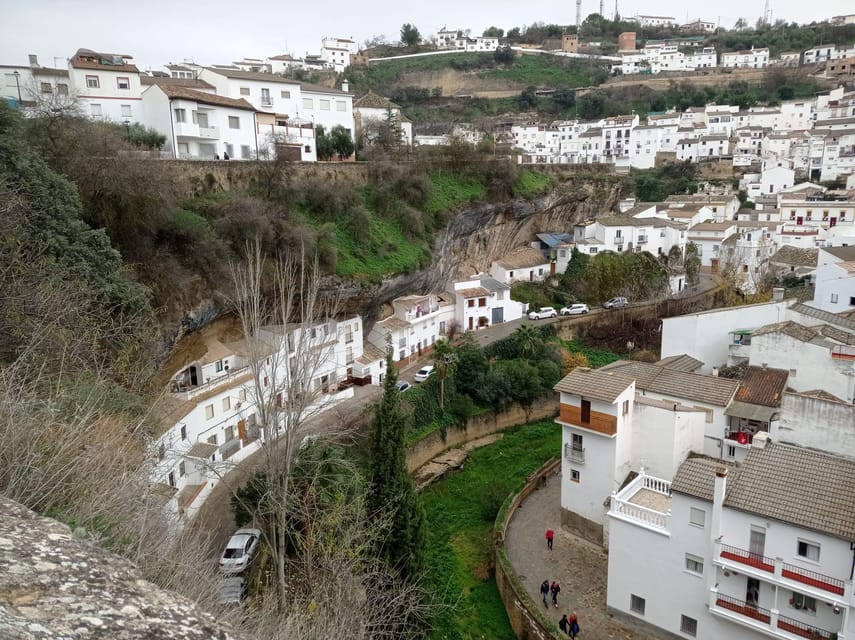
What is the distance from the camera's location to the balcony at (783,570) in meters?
11.4

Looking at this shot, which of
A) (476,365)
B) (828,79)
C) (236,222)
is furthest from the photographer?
(828,79)

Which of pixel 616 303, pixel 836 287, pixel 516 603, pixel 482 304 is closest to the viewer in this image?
pixel 516 603

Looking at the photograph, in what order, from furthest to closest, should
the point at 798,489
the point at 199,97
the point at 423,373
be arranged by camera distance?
the point at 199,97, the point at 423,373, the point at 798,489

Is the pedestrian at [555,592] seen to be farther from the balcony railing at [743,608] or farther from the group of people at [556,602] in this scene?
the balcony railing at [743,608]

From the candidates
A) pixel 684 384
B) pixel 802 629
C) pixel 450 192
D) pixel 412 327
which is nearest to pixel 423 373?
pixel 412 327

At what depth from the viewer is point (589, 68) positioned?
307 ft

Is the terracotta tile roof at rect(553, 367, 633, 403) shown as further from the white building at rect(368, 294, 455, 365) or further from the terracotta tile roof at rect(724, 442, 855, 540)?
the white building at rect(368, 294, 455, 365)

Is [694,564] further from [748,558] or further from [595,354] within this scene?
[595,354]

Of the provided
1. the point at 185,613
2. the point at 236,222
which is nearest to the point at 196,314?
the point at 236,222

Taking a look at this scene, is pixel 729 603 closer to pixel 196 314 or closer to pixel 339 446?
pixel 339 446

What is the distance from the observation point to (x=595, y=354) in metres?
34.2

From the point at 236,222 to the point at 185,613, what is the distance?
20637 millimetres

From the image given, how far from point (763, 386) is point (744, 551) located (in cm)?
895

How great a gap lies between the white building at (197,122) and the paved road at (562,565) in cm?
2297
